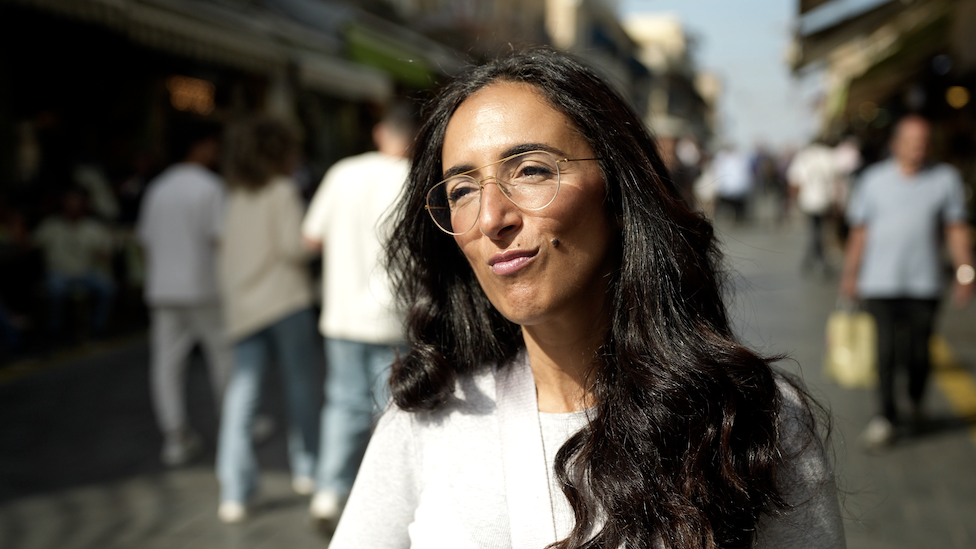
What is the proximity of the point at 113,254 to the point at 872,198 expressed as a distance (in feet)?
26.1

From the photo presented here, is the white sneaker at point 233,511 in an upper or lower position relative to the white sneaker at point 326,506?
lower

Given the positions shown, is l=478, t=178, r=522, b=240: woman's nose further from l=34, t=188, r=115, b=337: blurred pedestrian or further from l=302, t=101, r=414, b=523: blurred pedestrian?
l=34, t=188, r=115, b=337: blurred pedestrian

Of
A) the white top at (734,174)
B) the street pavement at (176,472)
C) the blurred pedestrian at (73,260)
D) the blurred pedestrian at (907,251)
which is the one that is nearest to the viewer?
the street pavement at (176,472)

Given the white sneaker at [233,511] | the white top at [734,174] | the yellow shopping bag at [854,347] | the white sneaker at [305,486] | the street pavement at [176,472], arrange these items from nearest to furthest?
the street pavement at [176,472] < the white sneaker at [233,511] < the white sneaker at [305,486] < the yellow shopping bag at [854,347] < the white top at [734,174]

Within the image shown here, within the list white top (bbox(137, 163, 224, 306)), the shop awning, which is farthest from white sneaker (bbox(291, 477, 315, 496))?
the shop awning

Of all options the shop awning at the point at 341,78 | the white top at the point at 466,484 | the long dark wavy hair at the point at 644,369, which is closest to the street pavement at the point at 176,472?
the long dark wavy hair at the point at 644,369

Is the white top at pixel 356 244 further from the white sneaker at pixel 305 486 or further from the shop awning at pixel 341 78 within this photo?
the shop awning at pixel 341 78

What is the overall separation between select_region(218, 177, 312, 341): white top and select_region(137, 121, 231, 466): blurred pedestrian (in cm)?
83

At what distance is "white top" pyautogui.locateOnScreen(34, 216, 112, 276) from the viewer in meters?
8.73

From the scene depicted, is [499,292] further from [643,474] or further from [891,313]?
[891,313]

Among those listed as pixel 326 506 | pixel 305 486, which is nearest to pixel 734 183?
pixel 305 486

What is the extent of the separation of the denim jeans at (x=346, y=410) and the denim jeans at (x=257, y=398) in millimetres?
315

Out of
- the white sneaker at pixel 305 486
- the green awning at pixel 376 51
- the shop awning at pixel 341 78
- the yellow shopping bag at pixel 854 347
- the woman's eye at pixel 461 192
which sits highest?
the green awning at pixel 376 51

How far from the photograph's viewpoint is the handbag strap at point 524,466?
4.37 feet
